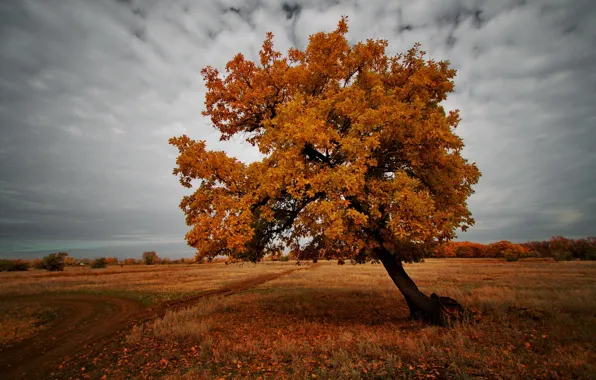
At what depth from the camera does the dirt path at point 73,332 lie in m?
9.38

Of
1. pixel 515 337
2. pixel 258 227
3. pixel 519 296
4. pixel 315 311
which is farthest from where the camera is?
pixel 519 296

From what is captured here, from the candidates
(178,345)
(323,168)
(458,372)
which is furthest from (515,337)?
(178,345)

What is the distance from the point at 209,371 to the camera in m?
7.36

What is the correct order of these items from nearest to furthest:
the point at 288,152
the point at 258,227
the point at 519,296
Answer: the point at 288,152
the point at 258,227
the point at 519,296

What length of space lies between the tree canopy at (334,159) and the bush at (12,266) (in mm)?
81229

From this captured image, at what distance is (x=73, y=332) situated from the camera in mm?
13461

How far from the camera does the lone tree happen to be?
29.8ft

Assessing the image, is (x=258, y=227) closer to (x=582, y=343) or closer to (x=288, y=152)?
(x=288, y=152)

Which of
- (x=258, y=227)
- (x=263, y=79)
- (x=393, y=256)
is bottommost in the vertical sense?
(x=393, y=256)

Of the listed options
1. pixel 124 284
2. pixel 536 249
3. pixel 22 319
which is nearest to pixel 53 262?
pixel 124 284

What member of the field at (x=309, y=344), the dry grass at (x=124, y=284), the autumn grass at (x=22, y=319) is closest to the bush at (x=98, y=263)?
the dry grass at (x=124, y=284)

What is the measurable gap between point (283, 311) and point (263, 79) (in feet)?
42.3

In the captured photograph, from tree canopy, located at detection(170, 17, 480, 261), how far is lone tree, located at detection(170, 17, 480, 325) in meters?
0.05

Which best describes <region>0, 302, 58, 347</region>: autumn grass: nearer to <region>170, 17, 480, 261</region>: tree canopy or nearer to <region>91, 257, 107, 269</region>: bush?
<region>170, 17, 480, 261</region>: tree canopy
